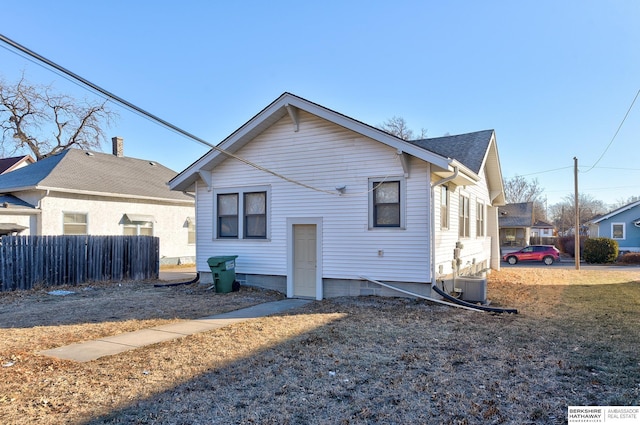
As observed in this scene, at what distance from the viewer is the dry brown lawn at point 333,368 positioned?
161 inches

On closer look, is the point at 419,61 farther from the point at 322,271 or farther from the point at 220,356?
the point at 220,356

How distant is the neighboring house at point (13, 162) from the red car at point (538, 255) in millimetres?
36920

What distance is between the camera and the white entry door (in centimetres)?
1141

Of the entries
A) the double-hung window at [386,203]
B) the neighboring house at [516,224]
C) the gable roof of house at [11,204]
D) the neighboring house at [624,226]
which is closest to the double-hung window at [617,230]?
the neighboring house at [624,226]

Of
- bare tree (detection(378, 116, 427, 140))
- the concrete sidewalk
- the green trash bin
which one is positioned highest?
bare tree (detection(378, 116, 427, 140))

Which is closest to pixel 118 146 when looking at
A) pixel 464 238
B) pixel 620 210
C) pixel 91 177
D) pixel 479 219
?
pixel 91 177

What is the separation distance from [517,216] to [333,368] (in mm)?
41088

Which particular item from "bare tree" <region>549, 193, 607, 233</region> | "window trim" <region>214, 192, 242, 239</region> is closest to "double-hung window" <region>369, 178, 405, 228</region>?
"window trim" <region>214, 192, 242, 239</region>

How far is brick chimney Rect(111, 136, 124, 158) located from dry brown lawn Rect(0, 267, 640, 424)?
1800cm

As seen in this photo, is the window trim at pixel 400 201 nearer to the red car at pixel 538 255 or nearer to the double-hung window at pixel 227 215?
the double-hung window at pixel 227 215

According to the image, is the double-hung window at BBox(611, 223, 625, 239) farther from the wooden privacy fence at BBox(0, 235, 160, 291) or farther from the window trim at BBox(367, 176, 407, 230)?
the wooden privacy fence at BBox(0, 235, 160, 291)

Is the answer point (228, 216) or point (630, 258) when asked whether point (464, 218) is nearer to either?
point (228, 216)

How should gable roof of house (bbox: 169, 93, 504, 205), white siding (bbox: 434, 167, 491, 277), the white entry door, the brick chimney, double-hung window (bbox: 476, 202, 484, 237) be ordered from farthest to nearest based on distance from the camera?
the brick chimney
double-hung window (bbox: 476, 202, 484, 237)
the white entry door
white siding (bbox: 434, 167, 491, 277)
gable roof of house (bbox: 169, 93, 504, 205)

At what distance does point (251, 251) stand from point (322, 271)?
92.9 inches
